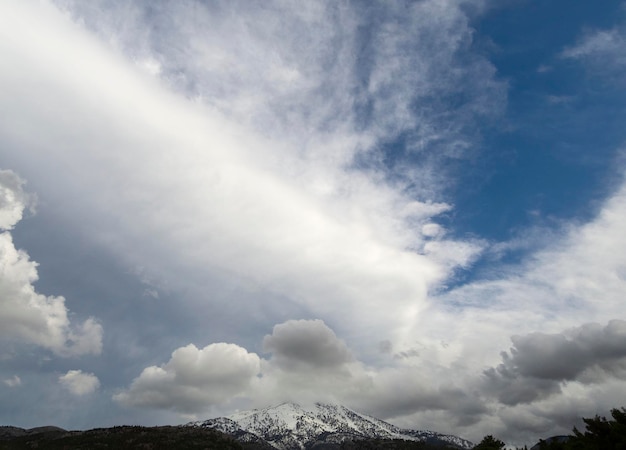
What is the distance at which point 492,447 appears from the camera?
3615 inches

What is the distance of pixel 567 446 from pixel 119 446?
194 metres

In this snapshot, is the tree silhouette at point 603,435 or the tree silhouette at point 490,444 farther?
the tree silhouette at point 490,444

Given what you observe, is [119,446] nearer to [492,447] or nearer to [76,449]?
[76,449]

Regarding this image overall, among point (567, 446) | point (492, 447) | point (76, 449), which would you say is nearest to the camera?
point (567, 446)

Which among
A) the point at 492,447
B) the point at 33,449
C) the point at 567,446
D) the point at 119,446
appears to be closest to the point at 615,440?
the point at 567,446

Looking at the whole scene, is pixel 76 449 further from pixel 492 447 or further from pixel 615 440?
pixel 615 440

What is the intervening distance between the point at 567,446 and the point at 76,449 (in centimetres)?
19638

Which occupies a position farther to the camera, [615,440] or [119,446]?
[119,446]

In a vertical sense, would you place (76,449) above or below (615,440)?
above

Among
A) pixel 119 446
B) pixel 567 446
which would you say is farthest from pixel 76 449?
pixel 567 446

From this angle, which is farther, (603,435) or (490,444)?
(490,444)

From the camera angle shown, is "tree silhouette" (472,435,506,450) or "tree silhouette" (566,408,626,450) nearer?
"tree silhouette" (566,408,626,450)

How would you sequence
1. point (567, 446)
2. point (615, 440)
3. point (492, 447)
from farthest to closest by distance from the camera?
point (492, 447), point (567, 446), point (615, 440)

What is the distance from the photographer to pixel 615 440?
64.0 metres
